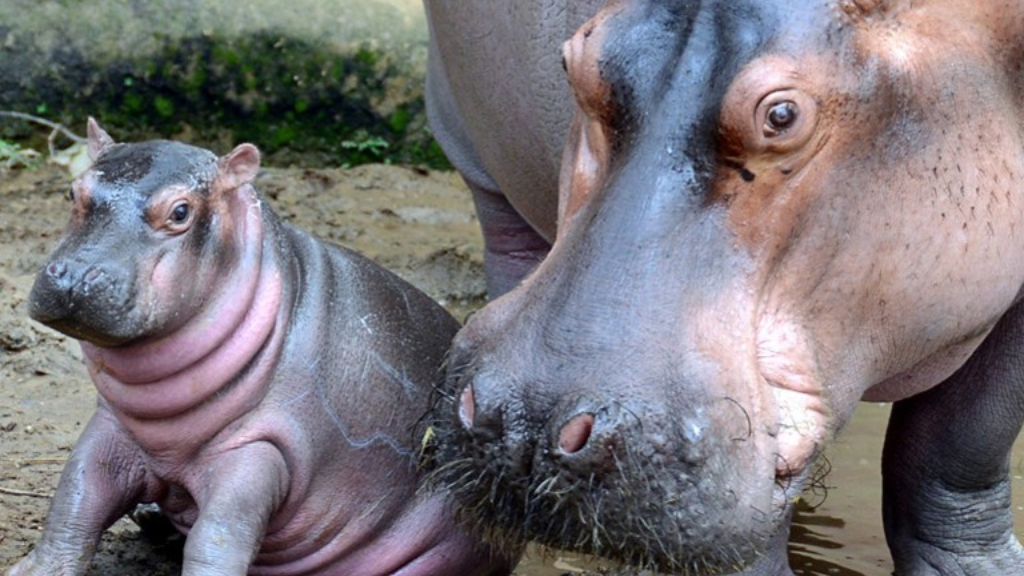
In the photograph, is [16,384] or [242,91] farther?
[242,91]

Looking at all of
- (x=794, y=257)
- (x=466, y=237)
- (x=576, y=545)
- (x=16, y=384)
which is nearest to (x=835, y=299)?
(x=794, y=257)

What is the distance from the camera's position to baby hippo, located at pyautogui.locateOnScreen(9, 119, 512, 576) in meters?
3.35

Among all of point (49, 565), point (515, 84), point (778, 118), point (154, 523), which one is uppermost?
point (515, 84)

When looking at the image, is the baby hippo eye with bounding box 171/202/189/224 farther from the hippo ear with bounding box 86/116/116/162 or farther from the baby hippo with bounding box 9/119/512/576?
the hippo ear with bounding box 86/116/116/162

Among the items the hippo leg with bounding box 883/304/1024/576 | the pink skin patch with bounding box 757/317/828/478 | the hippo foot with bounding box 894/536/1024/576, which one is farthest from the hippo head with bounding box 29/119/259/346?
the hippo foot with bounding box 894/536/1024/576

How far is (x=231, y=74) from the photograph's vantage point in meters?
6.80

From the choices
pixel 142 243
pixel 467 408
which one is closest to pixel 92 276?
pixel 142 243

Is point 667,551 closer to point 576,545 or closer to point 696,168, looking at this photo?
point 576,545

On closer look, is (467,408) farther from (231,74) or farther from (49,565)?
(231,74)

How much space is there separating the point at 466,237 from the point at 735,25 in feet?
12.3

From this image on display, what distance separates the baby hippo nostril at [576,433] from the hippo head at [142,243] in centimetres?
98

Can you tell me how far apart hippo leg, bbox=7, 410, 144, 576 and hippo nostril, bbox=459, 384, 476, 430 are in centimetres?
102

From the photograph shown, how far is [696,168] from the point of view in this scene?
2.83m

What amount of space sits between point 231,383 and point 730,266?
1.12 meters
